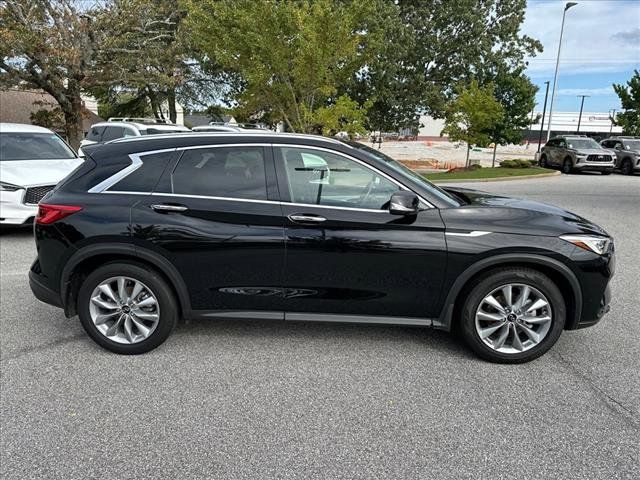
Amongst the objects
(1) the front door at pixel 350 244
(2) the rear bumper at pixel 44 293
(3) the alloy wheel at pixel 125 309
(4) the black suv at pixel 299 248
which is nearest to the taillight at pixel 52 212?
(4) the black suv at pixel 299 248

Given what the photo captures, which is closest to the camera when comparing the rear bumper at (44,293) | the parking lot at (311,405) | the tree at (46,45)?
the parking lot at (311,405)

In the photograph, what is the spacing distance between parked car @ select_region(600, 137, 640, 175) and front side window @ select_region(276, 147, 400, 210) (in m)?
21.5

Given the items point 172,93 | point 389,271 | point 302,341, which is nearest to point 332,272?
point 389,271

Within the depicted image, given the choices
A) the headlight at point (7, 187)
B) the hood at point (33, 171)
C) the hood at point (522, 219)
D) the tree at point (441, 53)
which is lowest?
the headlight at point (7, 187)

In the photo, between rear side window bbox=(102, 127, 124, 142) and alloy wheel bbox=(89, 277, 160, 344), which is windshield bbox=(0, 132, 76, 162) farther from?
alloy wheel bbox=(89, 277, 160, 344)

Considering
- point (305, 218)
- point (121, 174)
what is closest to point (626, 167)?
point (305, 218)

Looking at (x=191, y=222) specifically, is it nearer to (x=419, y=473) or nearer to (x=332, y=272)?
(x=332, y=272)

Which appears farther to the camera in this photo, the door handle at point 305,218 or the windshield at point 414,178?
the windshield at point 414,178

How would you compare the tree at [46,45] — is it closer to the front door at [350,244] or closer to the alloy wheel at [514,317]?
the front door at [350,244]

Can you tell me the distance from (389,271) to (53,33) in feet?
62.9

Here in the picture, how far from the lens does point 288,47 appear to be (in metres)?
15.7

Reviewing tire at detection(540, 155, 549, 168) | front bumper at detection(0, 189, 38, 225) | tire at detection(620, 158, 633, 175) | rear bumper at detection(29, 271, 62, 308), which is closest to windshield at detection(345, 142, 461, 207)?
rear bumper at detection(29, 271, 62, 308)

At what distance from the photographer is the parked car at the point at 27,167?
7.27m

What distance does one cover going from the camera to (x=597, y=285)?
11.5ft
